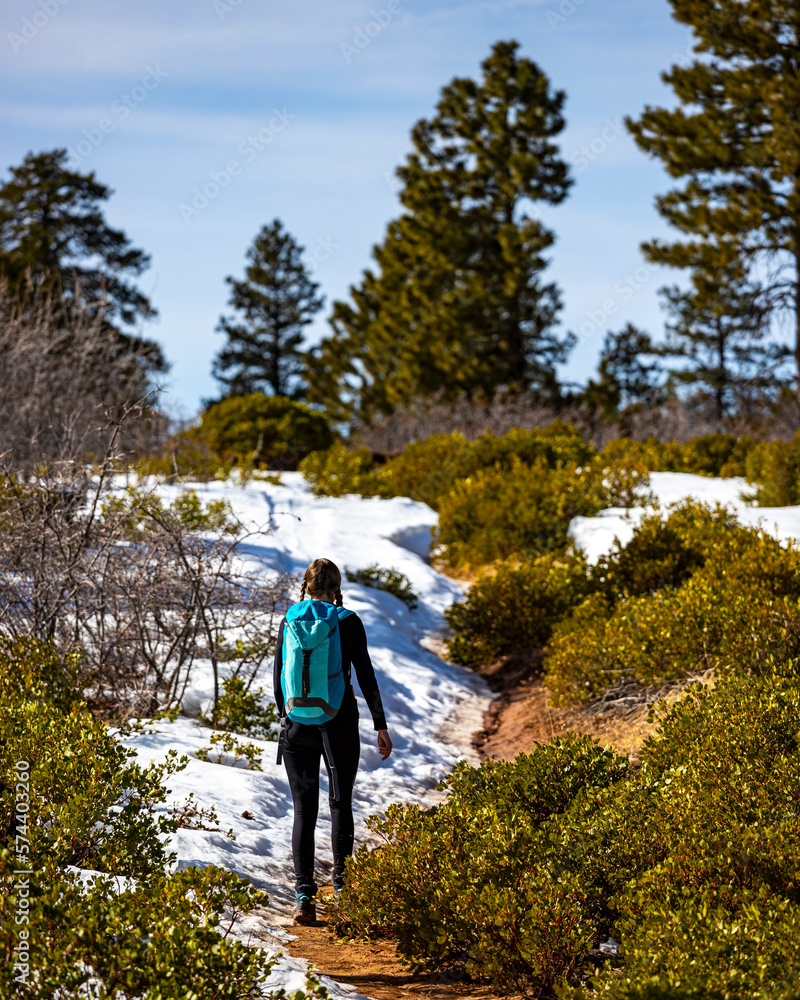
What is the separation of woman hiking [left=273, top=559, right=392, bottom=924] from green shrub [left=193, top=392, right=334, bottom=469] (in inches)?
520

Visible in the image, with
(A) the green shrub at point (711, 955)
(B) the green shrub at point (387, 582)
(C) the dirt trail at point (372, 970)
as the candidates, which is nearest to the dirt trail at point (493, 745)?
(C) the dirt trail at point (372, 970)

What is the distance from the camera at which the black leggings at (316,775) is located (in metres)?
3.92

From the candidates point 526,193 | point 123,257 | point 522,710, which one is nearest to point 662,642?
point 522,710

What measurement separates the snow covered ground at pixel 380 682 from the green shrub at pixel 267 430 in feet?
9.90

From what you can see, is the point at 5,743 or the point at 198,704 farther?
the point at 198,704

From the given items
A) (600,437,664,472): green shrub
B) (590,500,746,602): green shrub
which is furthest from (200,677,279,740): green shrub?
(600,437,664,472): green shrub

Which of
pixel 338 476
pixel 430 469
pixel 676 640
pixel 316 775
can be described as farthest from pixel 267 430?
pixel 316 775

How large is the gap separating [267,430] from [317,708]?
14418 millimetres

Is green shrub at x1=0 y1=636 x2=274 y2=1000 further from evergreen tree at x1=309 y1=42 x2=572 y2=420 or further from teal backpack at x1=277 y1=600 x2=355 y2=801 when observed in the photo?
evergreen tree at x1=309 y1=42 x2=572 y2=420

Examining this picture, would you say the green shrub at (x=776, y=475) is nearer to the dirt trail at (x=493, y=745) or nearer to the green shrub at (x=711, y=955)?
the dirt trail at (x=493, y=745)

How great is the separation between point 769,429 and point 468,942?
1901 cm

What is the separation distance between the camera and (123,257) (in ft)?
90.0

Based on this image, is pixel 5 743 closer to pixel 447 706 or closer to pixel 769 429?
pixel 447 706

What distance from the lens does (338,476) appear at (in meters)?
13.7
